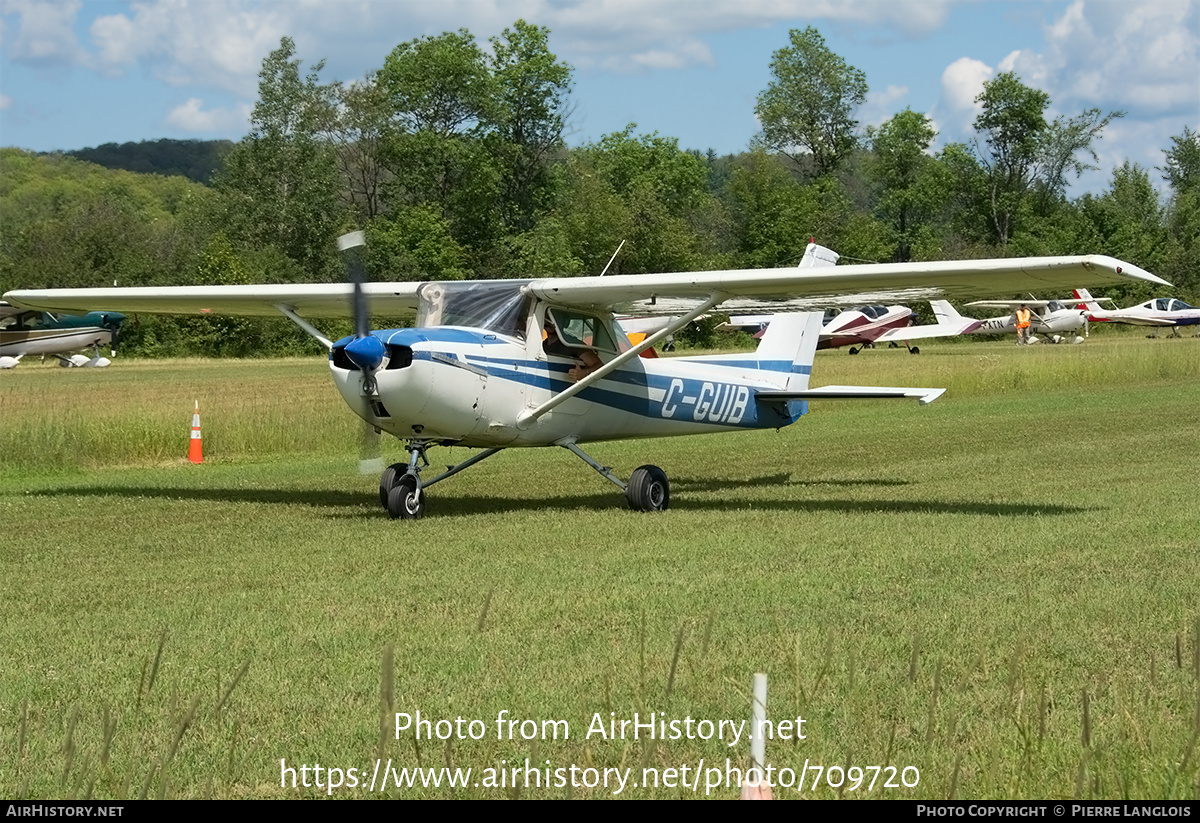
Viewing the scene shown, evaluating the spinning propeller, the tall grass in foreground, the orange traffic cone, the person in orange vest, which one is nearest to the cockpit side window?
the spinning propeller

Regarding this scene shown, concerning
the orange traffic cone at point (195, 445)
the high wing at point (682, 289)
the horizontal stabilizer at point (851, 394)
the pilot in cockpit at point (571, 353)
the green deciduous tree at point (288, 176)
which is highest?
the green deciduous tree at point (288, 176)

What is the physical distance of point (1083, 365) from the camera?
117 feet

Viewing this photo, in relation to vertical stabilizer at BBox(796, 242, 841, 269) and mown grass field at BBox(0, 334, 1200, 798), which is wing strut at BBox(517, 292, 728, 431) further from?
vertical stabilizer at BBox(796, 242, 841, 269)

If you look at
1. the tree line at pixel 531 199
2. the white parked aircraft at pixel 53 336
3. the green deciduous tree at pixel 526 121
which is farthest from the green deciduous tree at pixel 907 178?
the white parked aircraft at pixel 53 336

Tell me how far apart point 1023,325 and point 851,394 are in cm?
4947

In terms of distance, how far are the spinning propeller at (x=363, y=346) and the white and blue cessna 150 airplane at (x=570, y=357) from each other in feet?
0.05

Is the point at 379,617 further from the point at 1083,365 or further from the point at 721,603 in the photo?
the point at 1083,365

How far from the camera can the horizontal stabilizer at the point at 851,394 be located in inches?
584

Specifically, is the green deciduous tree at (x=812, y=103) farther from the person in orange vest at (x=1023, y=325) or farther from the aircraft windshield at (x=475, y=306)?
the aircraft windshield at (x=475, y=306)

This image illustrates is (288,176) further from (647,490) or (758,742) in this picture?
(758,742)

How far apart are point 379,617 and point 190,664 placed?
4.60ft

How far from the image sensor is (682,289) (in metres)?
13.2

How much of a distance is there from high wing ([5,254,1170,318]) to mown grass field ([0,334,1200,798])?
6.49ft
